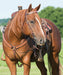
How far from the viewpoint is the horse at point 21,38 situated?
6.53 m

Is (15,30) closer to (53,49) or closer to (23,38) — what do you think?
(23,38)

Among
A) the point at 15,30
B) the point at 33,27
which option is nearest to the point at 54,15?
the point at 15,30

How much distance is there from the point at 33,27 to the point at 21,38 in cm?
66

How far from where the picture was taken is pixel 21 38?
700 centimetres

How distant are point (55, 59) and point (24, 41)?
1.70 meters

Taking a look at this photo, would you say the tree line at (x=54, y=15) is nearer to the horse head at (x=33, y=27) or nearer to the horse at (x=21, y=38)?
the horse at (x=21, y=38)

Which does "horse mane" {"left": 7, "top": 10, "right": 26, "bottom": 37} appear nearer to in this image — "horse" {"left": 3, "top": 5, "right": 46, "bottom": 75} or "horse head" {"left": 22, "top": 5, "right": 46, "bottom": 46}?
"horse" {"left": 3, "top": 5, "right": 46, "bottom": 75}

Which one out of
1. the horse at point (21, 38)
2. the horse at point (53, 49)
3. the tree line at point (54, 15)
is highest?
the horse at point (21, 38)

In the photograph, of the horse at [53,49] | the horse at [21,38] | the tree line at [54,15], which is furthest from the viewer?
the tree line at [54,15]

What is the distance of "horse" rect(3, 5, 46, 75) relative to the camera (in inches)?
257

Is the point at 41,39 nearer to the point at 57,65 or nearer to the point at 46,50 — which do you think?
the point at 46,50

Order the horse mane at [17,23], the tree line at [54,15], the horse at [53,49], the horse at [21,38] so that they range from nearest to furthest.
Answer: the horse at [21,38] → the horse mane at [17,23] → the horse at [53,49] → the tree line at [54,15]

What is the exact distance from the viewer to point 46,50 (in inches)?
314

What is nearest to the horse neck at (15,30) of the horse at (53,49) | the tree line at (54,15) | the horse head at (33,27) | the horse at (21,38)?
the horse at (21,38)
